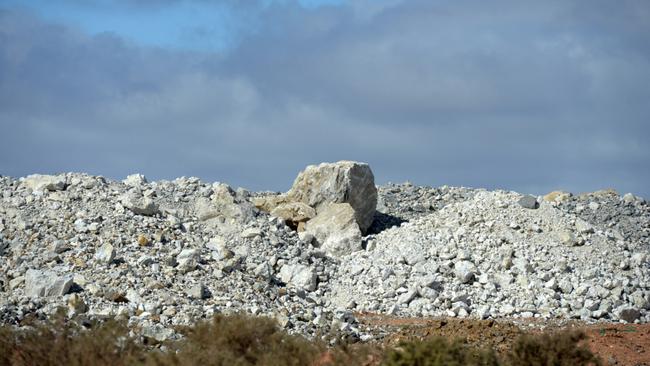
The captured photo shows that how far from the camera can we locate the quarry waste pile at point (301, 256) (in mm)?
19422

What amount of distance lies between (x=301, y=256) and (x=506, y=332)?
7.08 m

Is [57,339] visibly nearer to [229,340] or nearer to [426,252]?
[229,340]

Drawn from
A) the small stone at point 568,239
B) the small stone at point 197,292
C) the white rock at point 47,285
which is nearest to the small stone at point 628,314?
the small stone at point 568,239

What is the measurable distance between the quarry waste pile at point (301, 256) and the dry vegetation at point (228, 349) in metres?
4.04

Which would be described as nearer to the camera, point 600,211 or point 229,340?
point 229,340

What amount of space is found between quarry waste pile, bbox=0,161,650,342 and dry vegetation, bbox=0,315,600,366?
4041 mm

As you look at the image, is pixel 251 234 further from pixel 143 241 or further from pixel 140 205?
pixel 143 241

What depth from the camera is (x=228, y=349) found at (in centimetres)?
1233

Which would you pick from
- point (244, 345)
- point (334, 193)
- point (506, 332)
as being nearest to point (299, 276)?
point (334, 193)

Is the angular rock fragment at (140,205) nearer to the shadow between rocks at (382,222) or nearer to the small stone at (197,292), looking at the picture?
the small stone at (197,292)

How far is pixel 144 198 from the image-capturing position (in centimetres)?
2452

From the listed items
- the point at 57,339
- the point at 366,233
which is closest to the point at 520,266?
the point at 366,233

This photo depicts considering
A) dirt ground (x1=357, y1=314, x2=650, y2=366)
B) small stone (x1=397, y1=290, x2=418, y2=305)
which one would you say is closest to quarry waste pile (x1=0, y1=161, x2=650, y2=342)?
small stone (x1=397, y1=290, x2=418, y2=305)

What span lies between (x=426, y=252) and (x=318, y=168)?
5193 mm
